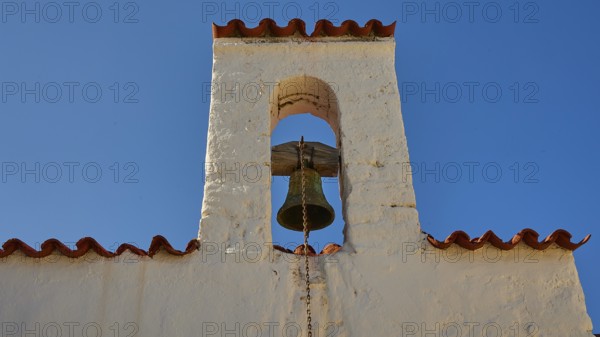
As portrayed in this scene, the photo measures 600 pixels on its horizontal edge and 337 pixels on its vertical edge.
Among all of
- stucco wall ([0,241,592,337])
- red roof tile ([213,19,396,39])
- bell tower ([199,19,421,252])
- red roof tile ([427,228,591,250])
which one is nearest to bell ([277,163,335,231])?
bell tower ([199,19,421,252])

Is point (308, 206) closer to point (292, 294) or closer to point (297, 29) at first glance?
point (292, 294)

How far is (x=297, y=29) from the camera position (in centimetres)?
593

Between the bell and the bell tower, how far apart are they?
21 cm

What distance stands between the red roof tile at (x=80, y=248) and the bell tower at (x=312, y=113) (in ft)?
0.86

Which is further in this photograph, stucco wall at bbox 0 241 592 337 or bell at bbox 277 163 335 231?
bell at bbox 277 163 335 231

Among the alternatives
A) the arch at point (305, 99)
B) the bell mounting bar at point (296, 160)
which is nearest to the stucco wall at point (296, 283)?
the bell mounting bar at point (296, 160)

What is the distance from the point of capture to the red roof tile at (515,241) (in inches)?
187

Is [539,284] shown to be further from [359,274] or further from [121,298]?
[121,298]

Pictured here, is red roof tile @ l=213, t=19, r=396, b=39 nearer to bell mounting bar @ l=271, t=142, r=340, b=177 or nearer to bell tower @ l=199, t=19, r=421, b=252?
bell tower @ l=199, t=19, r=421, b=252

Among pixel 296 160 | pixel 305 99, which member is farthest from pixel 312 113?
pixel 296 160

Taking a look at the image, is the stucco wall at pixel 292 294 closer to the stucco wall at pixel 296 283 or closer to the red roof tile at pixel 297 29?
the stucco wall at pixel 296 283

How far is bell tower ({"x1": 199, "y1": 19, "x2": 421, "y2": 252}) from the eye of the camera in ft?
16.1

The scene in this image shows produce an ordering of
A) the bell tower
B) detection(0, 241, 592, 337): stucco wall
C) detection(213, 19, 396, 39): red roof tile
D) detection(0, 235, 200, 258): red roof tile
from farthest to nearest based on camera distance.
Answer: detection(213, 19, 396, 39): red roof tile
the bell tower
detection(0, 235, 200, 258): red roof tile
detection(0, 241, 592, 337): stucco wall

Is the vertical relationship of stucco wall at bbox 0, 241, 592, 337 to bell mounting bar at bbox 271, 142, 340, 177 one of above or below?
below
